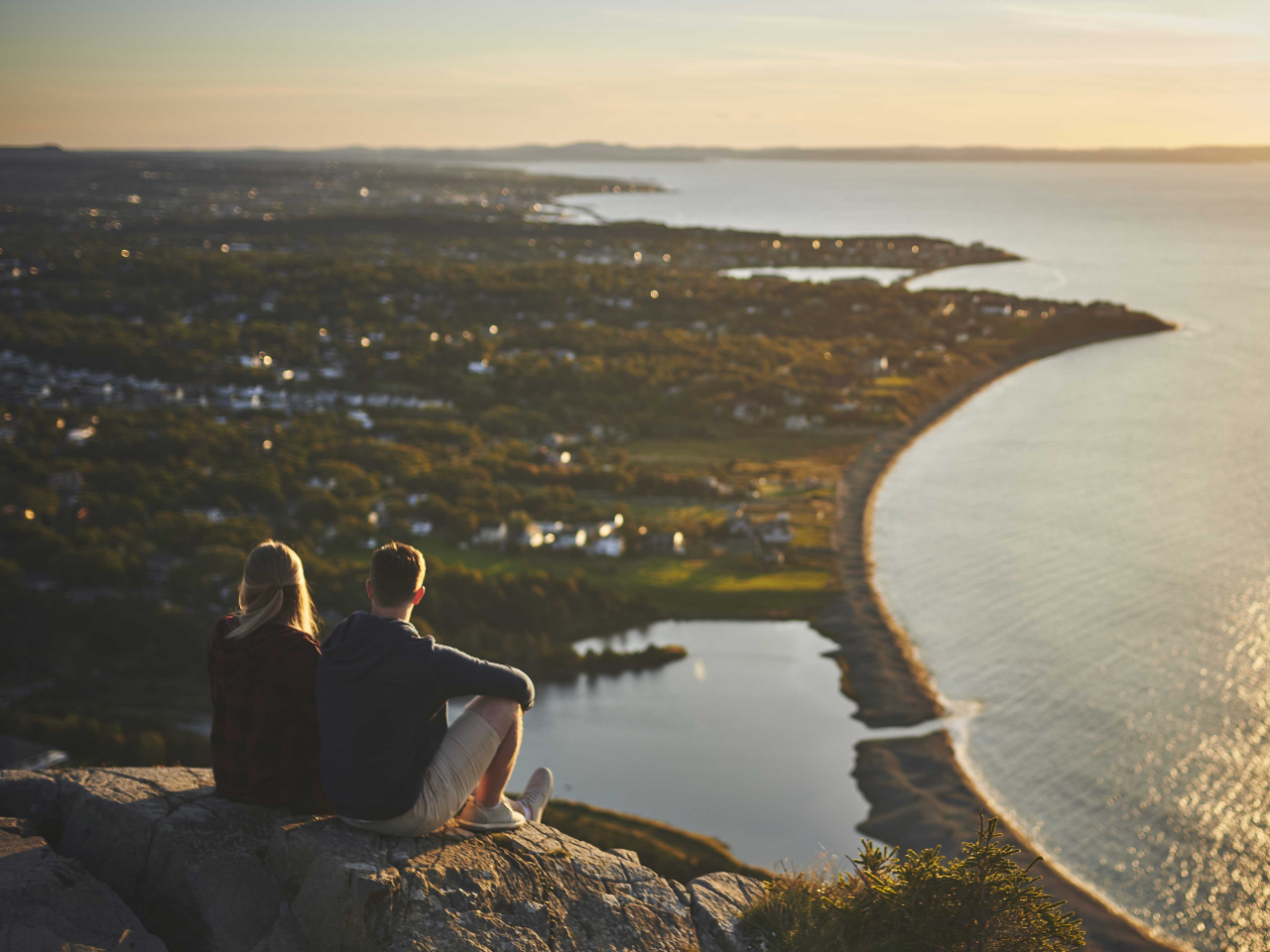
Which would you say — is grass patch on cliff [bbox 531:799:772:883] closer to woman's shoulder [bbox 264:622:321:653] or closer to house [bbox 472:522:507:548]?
woman's shoulder [bbox 264:622:321:653]

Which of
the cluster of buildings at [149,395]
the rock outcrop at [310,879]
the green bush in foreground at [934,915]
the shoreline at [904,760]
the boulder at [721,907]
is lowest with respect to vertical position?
the shoreline at [904,760]

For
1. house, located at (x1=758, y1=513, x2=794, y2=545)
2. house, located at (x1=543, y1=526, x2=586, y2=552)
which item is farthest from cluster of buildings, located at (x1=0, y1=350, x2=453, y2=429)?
house, located at (x1=758, y1=513, x2=794, y2=545)

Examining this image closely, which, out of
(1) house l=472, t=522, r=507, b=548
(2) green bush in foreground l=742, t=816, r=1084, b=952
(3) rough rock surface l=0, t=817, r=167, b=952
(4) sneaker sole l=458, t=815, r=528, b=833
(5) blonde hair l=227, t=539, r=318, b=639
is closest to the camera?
(3) rough rock surface l=0, t=817, r=167, b=952

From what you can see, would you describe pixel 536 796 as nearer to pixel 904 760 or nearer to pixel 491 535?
pixel 904 760

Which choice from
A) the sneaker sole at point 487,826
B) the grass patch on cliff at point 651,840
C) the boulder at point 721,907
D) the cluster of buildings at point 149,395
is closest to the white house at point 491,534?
the grass patch on cliff at point 651,840

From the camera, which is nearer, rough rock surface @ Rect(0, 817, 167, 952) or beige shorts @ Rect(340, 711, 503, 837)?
rough rock surface @ Rect(0, 817, 167, 952)

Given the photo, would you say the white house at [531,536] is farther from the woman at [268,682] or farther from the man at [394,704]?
the man at [394,704]

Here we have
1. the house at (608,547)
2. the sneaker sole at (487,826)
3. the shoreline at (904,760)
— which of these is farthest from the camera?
the house at (608,547)

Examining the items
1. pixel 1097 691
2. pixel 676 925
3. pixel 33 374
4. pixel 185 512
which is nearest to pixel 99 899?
pixel 676 925

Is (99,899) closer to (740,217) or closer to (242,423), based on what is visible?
(242,423)
